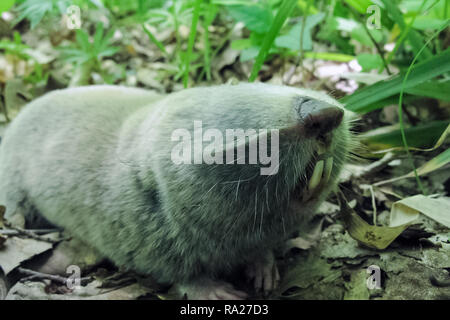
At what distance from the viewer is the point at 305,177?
173 cm

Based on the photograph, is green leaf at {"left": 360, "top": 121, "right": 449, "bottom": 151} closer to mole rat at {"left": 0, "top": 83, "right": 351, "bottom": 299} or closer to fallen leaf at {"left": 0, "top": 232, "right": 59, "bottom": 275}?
mole rat at {"left": 0, "top": 83, "right": 351, "bottom": 299}

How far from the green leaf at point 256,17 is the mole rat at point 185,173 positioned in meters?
0.95

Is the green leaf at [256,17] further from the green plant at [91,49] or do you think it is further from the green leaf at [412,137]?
the green plant at [91,49]

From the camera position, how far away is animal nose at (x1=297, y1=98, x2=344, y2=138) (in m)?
1.50

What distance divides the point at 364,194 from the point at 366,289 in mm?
782

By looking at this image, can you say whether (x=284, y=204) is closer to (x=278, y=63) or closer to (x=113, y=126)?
(x=113, y=126)

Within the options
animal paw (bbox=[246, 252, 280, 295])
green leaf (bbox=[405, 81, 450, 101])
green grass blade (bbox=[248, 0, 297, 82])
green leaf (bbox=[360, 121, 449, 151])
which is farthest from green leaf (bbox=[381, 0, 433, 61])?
animal paw (bbox=[246, 252, 280, 295])

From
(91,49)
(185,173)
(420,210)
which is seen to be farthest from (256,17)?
(420,210)

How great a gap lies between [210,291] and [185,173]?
0.74 m

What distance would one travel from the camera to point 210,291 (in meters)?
2.10

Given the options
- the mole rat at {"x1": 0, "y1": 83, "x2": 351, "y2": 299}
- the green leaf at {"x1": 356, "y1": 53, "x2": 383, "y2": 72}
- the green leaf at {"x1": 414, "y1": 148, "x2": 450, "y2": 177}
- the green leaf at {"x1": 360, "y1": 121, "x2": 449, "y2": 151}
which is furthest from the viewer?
the green leaf at {"x1": 356, "y1": 53, "x2": 383, "y2": 72}

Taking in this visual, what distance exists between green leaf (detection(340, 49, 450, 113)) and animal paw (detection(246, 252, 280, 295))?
1.03 metres

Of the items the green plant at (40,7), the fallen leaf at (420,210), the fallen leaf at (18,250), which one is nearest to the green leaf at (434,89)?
the fallen leaf at (420,210)

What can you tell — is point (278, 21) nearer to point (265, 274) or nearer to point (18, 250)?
point (265, 274)
